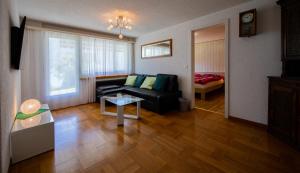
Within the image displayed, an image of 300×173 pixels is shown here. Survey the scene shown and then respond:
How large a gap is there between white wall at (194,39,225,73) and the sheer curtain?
13.4 feet

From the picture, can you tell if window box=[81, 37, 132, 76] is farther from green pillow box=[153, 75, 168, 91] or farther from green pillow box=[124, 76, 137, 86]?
green pillow box=[153, 75, 168, 91]

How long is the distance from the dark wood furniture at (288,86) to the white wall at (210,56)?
436cm

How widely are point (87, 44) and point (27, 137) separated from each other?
3153mm

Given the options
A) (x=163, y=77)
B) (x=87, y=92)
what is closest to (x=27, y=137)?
(x=87, y=92)

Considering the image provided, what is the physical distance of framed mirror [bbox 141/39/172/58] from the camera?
4.16m

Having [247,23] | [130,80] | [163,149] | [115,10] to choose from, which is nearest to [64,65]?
[130,80]

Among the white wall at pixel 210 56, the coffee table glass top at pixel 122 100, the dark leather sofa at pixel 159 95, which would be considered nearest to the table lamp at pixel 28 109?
the coffee table glass top at pixel 122 100

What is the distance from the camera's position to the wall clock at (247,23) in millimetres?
2436

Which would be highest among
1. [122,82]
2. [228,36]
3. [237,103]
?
[228,36]

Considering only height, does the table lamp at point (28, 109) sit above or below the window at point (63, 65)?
below

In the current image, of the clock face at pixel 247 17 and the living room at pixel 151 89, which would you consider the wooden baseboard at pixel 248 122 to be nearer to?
the living room at pixel 151 89

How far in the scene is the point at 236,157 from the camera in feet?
5.76

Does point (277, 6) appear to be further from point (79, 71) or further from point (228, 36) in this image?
point (79, 71)

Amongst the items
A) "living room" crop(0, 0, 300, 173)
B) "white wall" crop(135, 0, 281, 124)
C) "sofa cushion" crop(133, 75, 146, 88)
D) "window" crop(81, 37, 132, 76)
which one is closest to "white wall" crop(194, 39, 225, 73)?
"living room" crop(0, 0, 300, 173)
